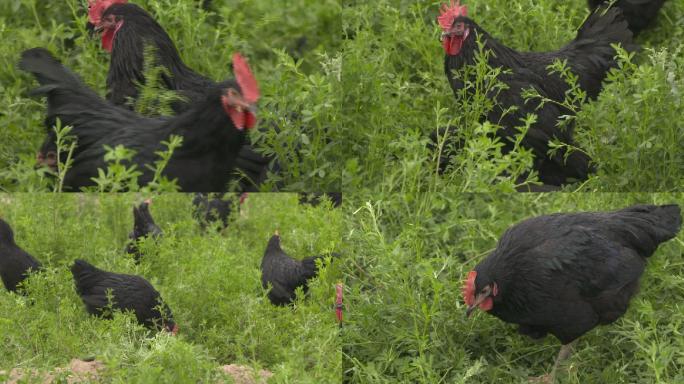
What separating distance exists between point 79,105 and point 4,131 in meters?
0.84

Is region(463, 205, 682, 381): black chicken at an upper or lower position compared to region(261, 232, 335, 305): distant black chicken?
upper

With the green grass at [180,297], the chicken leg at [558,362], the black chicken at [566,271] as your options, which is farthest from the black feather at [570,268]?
the green grass at [180,297]

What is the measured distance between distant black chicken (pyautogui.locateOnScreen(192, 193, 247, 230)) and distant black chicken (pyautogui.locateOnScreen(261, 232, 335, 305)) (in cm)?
62

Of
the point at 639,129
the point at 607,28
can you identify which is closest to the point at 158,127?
the point at 639,129

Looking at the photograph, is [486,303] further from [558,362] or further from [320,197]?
[320,197]

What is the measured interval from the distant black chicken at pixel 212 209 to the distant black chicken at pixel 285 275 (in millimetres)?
619

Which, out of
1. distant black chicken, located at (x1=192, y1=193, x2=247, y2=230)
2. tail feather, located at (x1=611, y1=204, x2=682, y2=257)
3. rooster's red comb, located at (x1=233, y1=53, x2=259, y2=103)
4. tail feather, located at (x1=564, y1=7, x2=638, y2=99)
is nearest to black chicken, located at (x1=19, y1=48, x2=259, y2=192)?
rooster's red comb, located at (x1=233, y1=53, x2=259, y2=103)

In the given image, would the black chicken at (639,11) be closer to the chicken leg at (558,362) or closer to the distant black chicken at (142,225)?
the chicken leg at (558,362)

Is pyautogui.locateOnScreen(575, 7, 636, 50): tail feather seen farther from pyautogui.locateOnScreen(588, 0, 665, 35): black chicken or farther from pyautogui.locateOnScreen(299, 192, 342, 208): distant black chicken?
pyautogui.locateOnScreen(299, 192, 342, 208): distant black chicken

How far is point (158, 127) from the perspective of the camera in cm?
437

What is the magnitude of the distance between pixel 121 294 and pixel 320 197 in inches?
46.4

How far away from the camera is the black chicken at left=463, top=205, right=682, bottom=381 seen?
396 cm

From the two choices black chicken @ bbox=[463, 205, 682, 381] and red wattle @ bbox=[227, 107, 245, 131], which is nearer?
black chicken @ bbox=[463, 205, 682, 381]

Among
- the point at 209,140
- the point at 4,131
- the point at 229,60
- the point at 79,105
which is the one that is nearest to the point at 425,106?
the point at 229,60
